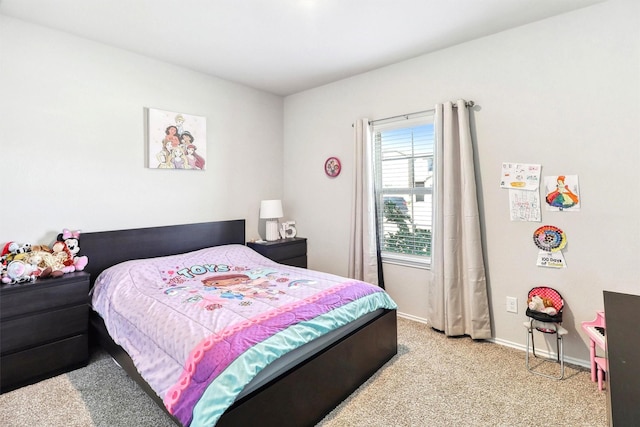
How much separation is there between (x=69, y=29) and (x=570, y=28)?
3.73 meters

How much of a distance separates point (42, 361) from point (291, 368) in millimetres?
1796

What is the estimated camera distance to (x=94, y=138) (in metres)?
2.65

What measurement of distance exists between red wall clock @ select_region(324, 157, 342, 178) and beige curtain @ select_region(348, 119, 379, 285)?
0.32m

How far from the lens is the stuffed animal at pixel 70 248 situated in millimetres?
2352

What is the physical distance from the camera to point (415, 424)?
1.69 m

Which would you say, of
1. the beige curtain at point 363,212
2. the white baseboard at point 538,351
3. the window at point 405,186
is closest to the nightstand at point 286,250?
the beige curtain at point 363,212

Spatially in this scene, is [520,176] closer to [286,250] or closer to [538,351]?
[538,351]

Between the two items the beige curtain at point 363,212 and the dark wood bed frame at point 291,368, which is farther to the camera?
the beige curtain at point 363,212

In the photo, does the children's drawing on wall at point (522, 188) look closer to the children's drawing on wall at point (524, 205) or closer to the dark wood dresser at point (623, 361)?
the children's drawing on wall at point (524, 205)

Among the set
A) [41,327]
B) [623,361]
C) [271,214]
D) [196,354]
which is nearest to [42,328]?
[41,327]

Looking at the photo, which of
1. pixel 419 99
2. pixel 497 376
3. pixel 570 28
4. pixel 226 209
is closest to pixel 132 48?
pixel 226 209

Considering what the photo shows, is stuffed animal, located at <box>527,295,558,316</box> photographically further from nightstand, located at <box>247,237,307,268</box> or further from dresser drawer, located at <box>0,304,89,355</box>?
dresser drawer, located at <box>0,304,89,355</box>

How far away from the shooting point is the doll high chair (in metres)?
2.18

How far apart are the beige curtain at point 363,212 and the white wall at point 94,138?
140 centimetres
